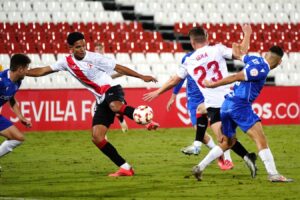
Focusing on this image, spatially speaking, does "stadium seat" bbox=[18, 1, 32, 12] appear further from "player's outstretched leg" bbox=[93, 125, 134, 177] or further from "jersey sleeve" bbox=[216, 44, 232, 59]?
"jersey sleeve" bbox=[216, 44, 232, 59]

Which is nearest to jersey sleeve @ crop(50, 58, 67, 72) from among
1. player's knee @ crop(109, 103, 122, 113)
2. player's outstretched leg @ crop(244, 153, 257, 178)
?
player's knee @ crop(109, 103, 122, 113)

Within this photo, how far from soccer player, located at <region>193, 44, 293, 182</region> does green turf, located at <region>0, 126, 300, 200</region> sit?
355 mm

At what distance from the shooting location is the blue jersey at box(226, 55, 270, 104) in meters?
9.80

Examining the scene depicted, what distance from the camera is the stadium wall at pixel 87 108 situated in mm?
19594

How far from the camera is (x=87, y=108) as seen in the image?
2012cm

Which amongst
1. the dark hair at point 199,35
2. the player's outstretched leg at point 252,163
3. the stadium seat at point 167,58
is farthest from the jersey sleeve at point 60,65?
the stadium seat at point 167,58

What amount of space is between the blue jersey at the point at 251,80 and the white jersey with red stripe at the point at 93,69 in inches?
78.2

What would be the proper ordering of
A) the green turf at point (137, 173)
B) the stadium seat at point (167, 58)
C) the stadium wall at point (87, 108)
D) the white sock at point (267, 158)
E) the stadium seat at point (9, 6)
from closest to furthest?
the green turf at point (137, 173) → the white sock at point (267, 158) → the stadium wall at point (87, 108) → the stadium seat at point (167, 58) → the stadium seat at point (9, 6)

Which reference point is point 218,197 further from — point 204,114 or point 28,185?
point 204,114

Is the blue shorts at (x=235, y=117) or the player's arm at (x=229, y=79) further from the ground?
the player's arm at (x=229, y=79)

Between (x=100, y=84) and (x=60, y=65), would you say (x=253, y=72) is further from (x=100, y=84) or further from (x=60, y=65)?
(x=60, y=65)

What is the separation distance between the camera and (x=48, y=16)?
82.4ft

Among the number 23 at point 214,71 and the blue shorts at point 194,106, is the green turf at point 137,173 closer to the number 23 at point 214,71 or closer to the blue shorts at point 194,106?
the blue shorts at point 194,106

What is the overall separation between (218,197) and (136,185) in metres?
1.54
